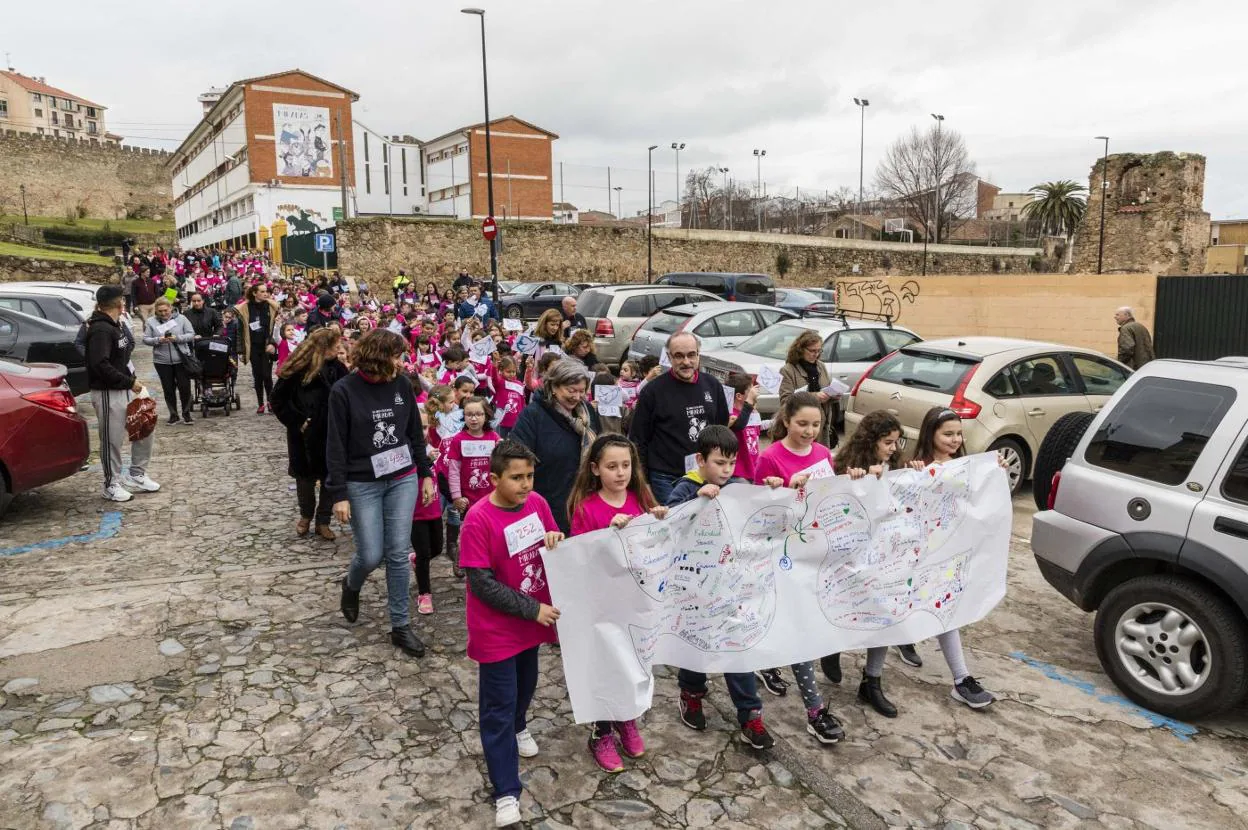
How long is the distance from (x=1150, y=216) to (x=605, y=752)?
36.9 metres

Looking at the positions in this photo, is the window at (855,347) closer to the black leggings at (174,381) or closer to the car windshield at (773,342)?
the car windshield at (773,342)

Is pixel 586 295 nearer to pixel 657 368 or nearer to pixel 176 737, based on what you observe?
pixel 657 368

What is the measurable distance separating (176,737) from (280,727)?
1.51ft

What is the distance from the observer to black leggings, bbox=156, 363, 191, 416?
11766 mm

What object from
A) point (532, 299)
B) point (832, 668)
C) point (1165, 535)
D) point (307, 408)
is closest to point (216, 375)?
point (307, 408)

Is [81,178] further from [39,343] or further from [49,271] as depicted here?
[39,343]

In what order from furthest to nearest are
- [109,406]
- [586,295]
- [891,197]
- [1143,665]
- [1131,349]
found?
[891,197], [586,295], [1131,349], [109,406], [1143,665]

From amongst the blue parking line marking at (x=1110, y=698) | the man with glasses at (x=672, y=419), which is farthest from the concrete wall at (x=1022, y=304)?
the man with glasses at (x=672, y=419)

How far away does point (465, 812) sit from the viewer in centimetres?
347

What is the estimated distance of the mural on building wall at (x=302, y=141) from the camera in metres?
53.4

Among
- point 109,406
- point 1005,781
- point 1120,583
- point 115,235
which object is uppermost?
point 115,235

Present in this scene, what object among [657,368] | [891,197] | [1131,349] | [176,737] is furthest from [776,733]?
[891,197]

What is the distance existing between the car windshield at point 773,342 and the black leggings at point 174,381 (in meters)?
7.91

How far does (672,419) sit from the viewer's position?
5234 millimetres
